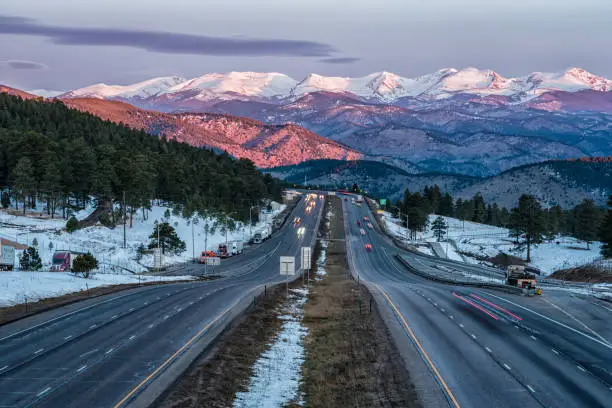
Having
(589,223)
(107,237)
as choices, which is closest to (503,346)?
(107,237)

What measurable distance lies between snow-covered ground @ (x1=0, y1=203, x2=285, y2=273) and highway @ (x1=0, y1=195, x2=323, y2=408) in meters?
39.8

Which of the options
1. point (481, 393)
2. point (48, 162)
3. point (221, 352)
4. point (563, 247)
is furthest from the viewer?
point (563, 247)

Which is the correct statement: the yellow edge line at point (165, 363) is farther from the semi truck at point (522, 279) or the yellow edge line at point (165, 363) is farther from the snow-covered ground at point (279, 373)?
the semi truck at point (522, 279)

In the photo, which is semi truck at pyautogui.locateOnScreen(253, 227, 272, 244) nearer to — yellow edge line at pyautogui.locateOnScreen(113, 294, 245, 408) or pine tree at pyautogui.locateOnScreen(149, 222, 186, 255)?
pine tree at pyautogui.locateOnScreen(149, 222, 186, 255)

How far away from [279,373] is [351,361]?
5.26m

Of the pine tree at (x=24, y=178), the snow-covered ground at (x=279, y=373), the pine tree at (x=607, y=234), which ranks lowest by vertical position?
the snow-covered ground at (x=279, y=373)

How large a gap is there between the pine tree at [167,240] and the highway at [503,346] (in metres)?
53.0

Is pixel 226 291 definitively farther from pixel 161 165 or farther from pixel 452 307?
pixel 161 165

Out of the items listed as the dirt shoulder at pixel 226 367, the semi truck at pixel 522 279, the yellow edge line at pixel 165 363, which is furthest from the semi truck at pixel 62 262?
the semi truck at pixel 522 279

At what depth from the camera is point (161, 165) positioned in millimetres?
161875

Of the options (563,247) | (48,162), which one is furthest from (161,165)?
(563,247)

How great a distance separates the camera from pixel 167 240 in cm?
11938

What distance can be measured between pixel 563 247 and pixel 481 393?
494 ft

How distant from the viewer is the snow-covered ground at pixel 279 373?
3173 centimetres
